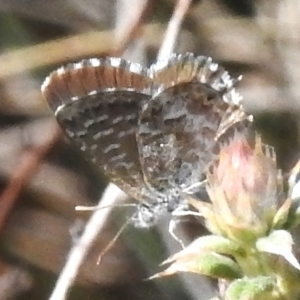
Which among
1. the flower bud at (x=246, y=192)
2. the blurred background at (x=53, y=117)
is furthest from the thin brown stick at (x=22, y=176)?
the flower bud at (x=246, y=192)

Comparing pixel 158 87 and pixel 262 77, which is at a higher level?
pixel 262 77

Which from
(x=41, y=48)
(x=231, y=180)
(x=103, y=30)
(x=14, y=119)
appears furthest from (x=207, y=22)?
(x=231, y=180)

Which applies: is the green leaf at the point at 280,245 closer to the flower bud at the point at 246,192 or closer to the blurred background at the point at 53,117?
the flower bud at the point at 246,192

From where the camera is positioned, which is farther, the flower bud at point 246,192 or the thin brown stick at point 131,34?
the thin brown stick at point 131,34

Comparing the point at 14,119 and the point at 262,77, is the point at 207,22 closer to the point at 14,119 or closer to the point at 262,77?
the point at 262,77

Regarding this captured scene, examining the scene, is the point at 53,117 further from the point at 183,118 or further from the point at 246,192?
the point at 246,192

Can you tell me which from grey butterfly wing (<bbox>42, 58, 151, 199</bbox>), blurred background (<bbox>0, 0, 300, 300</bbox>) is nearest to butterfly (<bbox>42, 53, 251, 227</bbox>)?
grey butterfly wing (<bbox>42, 58, 151, 199</bbox>)
